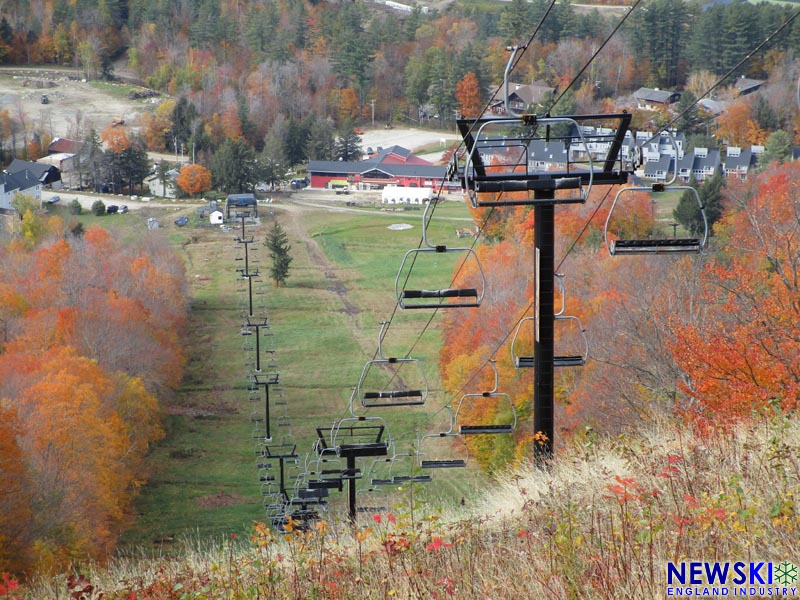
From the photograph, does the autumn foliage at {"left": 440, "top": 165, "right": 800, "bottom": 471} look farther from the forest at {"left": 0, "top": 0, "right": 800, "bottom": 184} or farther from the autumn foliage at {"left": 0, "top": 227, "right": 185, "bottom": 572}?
the forest at {"left": 0, "top": 0, "right": 800, "bottom": 184}

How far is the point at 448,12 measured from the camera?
10281 cm

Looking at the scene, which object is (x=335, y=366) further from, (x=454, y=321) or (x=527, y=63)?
(x=527, y=63)

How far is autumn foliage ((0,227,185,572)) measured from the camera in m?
15.9

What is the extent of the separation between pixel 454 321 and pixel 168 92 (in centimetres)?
6323

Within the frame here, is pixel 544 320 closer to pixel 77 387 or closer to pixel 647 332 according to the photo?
pixel 647 332

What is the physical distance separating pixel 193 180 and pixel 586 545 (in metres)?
54.3

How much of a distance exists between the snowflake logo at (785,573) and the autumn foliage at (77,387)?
40.6 ft

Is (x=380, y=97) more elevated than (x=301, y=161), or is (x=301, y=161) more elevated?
(x=380, y=97)

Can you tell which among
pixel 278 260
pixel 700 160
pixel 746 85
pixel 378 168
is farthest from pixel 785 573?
pixel 746 85

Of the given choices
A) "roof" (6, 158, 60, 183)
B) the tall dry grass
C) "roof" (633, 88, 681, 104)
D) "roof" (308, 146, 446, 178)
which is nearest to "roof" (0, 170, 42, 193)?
"roof" (6, 158, 60, 183)

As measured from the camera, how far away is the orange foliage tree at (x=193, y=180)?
57062 mm

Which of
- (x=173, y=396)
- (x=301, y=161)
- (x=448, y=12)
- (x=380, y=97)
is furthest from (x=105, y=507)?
(x=448, y=12)

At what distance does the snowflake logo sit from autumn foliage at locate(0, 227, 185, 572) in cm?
1236

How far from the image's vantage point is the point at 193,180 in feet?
187
